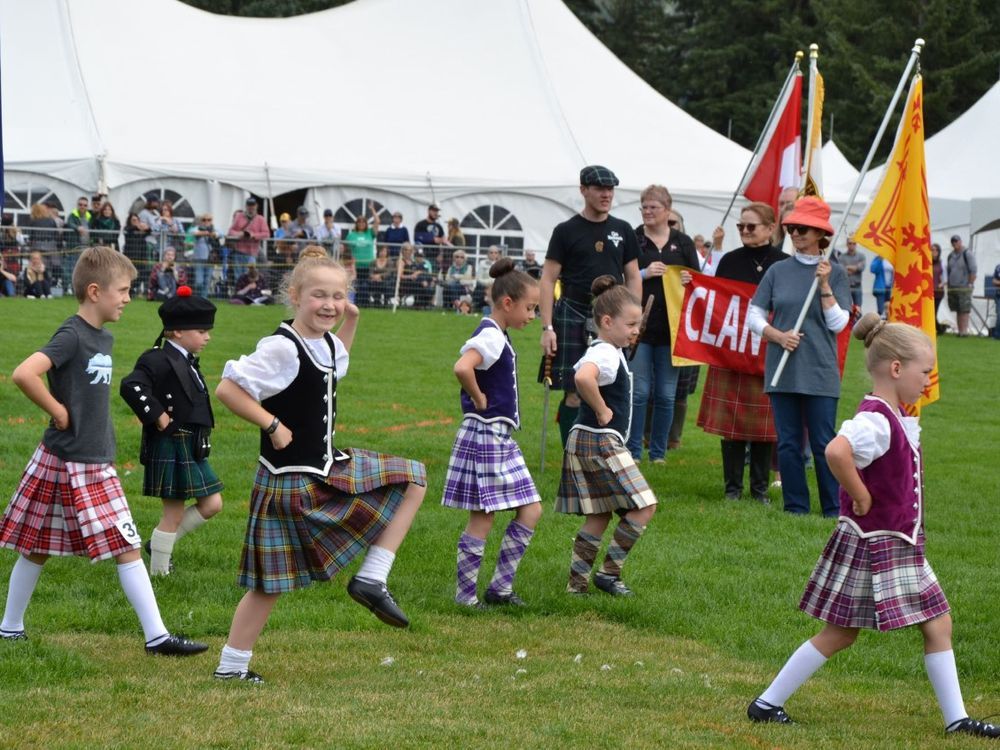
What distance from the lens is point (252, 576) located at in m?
5.39

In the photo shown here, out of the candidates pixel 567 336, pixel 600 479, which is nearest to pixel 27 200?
pixel 567 336

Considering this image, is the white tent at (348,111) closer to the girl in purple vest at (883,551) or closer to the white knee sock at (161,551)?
the white knee sock at (161,551)

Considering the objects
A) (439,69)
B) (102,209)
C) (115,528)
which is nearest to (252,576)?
(115,528)

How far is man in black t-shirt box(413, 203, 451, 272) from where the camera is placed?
2656 cm

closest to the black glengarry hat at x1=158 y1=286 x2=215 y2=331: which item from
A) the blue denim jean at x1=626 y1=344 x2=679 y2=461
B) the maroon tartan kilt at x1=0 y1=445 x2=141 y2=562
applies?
the maroon tartan kilt at x1=0 y1=445 x2=141 y2=562

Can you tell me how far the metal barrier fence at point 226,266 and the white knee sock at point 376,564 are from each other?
18904 millimetres

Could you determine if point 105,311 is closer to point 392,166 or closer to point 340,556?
point 340,556

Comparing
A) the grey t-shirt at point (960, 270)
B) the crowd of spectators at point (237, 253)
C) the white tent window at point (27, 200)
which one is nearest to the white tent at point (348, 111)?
the white tent window at point (27, 200)

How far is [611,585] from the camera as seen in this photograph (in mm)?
7211

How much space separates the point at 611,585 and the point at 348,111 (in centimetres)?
2440

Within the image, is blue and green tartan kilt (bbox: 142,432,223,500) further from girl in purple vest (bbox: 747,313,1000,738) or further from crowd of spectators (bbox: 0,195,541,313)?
crowd of spectators (bbox: 0,195,541,313)

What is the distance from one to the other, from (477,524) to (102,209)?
19908mm

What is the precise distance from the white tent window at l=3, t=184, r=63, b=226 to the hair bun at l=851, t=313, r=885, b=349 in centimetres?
2406

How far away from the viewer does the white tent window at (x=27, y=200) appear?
27.5 meters
